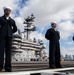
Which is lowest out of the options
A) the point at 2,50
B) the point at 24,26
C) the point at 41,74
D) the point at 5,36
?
the point at 41,74

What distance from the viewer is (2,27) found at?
5.04 m

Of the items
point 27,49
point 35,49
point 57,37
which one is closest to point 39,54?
point 35,49

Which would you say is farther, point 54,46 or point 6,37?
point 54,46

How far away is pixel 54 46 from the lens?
21.6 feet

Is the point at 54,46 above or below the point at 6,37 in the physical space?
below

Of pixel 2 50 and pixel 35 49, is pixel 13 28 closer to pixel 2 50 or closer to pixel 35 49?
pixel 2 50

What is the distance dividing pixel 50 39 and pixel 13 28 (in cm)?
169

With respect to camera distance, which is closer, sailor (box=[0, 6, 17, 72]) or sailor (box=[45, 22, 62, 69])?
sailor (box=[0, 6, 17, 72])

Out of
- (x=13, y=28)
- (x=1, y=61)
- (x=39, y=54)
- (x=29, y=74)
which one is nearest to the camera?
(x=29, y=74)

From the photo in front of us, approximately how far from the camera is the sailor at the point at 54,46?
6.48 meters

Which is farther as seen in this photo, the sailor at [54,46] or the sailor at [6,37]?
the sailor at [54,46]

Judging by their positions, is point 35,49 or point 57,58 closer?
point 57,58

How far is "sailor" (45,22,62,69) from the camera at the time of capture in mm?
6477

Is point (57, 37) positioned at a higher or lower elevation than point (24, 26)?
lower
